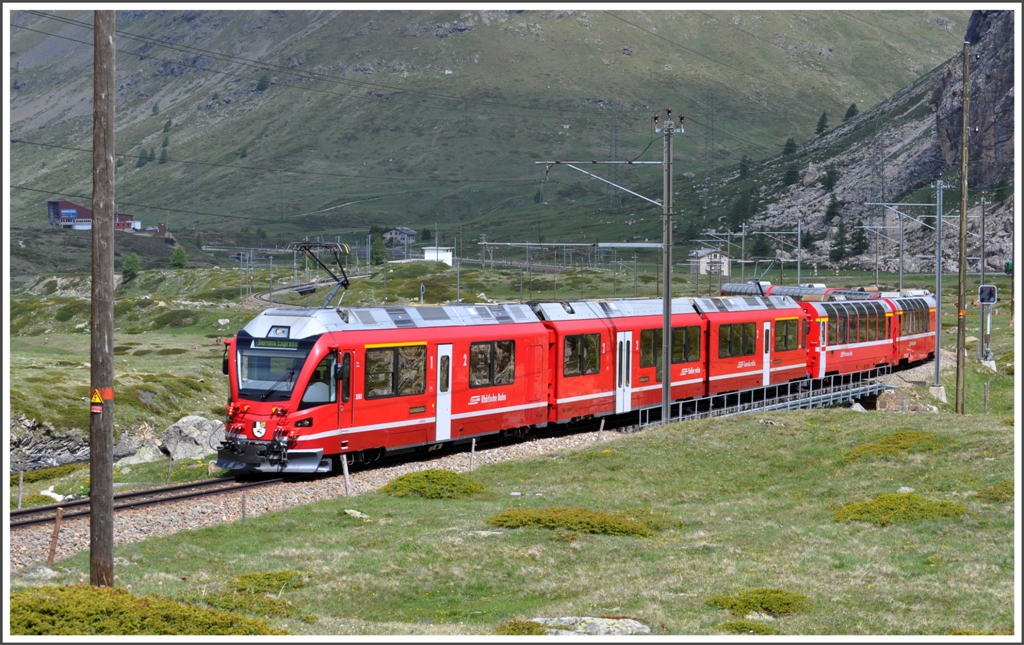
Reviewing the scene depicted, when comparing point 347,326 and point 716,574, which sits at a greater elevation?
point 347,326

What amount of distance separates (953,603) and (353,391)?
16.3 m

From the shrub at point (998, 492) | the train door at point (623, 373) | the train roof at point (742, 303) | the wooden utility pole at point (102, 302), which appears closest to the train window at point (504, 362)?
the train door at point (623, 373)

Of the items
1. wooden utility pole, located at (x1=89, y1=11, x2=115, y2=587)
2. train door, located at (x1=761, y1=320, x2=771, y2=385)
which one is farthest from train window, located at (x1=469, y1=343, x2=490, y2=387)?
train door, located at (x1=761, y1=320, x2=771, y2=385)

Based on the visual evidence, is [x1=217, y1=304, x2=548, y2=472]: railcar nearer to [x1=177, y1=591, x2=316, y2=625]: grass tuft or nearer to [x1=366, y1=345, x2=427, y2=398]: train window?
[x1=366, y1=345, x2=427, y2=398]: train window

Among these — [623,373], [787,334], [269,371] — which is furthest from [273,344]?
[787,334]

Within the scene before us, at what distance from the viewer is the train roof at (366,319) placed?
91.4 feet

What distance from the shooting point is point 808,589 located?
17.8 metres

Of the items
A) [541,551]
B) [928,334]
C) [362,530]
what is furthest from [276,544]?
[928,334]

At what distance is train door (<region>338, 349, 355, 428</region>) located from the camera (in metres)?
27.9

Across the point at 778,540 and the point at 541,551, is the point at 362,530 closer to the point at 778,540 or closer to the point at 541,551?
the point at 541,551

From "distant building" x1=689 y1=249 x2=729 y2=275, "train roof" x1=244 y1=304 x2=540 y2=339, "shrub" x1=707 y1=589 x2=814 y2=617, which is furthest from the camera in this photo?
"distant building" x1=689 y1=249 x2=729 y2=275

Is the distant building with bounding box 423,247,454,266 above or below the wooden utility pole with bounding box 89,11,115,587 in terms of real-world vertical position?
above

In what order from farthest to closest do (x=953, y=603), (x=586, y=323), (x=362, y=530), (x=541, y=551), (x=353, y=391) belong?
(x=586, y=323)
(x=353, y=391)
(x=362, y=530)
(x=541, y=551)
(x=953, y=603)

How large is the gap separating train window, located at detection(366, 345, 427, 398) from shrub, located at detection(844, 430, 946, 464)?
40.0 ft
